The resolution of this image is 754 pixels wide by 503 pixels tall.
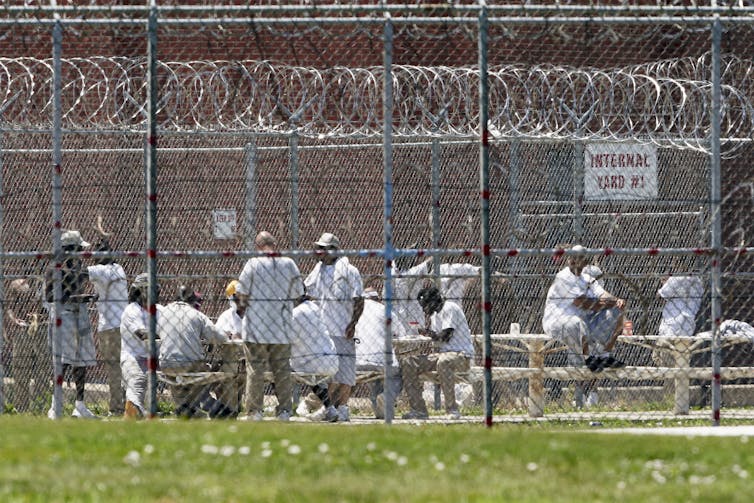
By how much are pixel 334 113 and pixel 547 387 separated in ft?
17.0

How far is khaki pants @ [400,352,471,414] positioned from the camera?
15.1 metres

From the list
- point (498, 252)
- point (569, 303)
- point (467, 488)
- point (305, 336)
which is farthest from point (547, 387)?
point (467, 488)

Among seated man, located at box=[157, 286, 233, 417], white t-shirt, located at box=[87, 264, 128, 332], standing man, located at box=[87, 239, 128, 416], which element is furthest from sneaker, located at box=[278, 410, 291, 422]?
white t-shirt, located at box=[87, 264, 128, 332]

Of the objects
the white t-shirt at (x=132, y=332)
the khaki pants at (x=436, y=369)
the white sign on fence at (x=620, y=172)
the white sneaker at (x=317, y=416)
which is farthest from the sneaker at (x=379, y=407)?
the white sign on fence at (x=620, y=172)

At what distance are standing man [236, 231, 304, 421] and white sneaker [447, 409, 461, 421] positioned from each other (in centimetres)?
156

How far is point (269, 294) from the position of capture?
44.8 ft

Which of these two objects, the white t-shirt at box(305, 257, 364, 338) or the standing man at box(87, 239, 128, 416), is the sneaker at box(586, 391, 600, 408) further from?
the standing man at box(87, 239, 128, 416)

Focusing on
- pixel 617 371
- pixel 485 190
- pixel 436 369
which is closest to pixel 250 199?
pixel 436 369

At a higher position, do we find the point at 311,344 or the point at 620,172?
the point at 620,172

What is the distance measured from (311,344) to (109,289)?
223 cm

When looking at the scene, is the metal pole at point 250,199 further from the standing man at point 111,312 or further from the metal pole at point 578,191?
the metal pole at point 578,191

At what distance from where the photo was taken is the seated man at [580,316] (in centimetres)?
1495

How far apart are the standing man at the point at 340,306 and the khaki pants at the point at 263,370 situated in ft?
2.26

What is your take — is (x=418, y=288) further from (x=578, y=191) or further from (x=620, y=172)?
(x=620, y=172)
